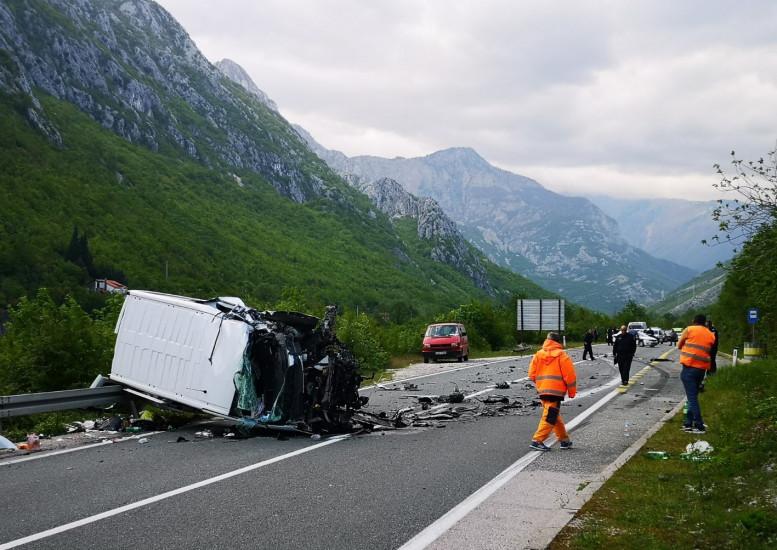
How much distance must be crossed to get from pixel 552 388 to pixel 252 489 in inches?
177

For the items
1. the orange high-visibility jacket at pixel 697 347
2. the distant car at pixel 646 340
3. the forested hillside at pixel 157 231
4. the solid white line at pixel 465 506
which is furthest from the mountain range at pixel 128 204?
the solid white line at pixel 465 506

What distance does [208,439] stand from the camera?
10312 millimetres

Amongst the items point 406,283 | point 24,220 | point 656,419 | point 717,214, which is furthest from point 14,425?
point 406,283

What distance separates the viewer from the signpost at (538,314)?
170 feet

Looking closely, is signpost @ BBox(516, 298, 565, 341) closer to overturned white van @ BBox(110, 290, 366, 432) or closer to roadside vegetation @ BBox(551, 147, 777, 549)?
roadside vegetation @ BBox(551, 147, 777, 549)

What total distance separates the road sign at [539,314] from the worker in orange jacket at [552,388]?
4245 centimetres

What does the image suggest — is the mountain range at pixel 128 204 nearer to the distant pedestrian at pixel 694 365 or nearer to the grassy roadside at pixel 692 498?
the distant pedestrian at pixel 694 365

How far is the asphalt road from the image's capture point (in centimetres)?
552

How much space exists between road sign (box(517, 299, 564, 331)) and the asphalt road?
41.2 meters

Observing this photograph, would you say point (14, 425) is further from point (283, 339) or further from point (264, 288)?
point (264, 288)

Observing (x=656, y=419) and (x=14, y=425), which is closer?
(x=14, y=425)

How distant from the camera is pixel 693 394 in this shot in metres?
11.0

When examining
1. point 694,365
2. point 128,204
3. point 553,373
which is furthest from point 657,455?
point 128,204

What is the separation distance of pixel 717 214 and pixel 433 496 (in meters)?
8.65
